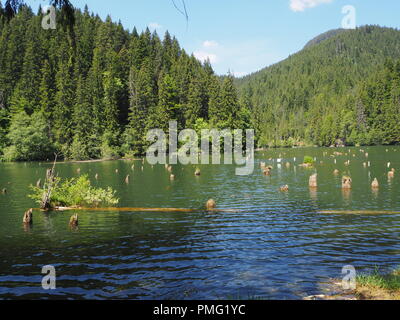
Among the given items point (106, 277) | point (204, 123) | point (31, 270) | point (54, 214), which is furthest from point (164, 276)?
point (204, 123)

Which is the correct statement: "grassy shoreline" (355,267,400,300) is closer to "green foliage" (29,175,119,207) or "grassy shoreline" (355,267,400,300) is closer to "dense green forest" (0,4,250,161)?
"green foliage" (29,175,119,207)

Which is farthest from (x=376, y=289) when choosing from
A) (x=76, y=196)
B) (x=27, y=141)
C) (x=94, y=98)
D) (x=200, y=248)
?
(x=94, y=98)

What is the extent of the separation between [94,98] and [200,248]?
4386 inches

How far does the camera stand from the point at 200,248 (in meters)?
19.4

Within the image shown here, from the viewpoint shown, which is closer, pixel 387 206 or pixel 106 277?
pixel 106 277

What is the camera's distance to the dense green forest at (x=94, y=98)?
4486 inches

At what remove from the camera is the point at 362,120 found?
7480 inches

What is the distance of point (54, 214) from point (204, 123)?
315 ft

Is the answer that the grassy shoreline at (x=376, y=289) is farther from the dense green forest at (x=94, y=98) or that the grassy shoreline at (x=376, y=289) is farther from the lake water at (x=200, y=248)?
the dense green forest at (x=94, y=98)

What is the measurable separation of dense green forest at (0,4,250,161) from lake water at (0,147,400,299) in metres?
80.9

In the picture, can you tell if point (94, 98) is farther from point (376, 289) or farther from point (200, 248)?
point (376, 289)

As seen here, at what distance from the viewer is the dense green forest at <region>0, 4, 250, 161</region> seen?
374 ft

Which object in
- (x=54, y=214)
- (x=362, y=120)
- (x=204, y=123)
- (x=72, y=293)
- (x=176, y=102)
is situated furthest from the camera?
(x=362, y=120)

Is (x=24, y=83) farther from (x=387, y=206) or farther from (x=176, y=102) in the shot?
(x=387, y=206)
